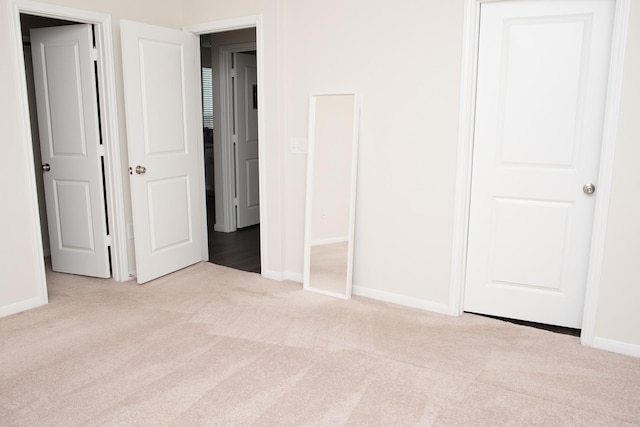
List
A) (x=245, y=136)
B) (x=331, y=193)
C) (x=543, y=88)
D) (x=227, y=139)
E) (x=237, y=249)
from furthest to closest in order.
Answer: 1. (x=245, y=136)
2. (x=227, y=139)
3. (x=237, y=249)
4. (x=331, y=193)
5. (x=543, y=88)

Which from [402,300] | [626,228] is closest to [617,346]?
[626,228]

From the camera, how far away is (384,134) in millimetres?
3566

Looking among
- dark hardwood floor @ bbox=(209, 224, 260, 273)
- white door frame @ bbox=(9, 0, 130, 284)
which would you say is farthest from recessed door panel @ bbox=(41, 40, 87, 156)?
A: dark hardwood floor @ bbox=(209, 224, 260, 273)

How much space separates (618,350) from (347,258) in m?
1.80

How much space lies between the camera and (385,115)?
11.6 feet

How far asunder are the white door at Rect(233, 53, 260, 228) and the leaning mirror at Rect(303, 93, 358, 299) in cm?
220

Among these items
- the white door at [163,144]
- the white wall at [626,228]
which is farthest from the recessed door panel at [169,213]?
the white wall at [626,228]

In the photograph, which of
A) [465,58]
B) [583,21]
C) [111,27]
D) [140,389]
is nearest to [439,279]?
[465,58]

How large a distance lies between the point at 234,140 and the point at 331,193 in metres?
2.39

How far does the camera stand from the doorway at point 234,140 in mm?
5559

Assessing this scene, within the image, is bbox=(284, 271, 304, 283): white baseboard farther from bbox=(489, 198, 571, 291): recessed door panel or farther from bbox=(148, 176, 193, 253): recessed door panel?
bbox=(489, 198, 571, 291): recessed door panel

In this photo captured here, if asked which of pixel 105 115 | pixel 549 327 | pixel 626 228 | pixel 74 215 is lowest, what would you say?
pixel 549 327

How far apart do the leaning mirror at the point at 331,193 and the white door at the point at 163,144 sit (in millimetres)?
1194

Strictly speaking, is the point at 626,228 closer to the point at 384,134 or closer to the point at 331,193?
the point at 384,134
